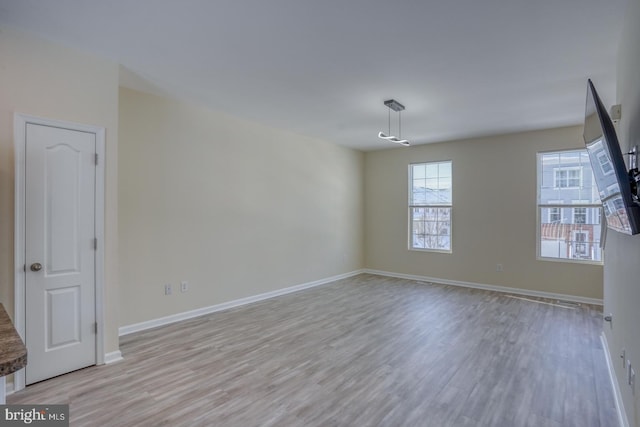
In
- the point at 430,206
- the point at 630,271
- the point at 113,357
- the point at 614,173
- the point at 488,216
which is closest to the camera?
the point at 614,173

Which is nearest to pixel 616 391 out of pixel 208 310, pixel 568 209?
pixel 568 209

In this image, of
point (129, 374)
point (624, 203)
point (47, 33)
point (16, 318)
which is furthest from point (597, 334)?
point (47, 33)

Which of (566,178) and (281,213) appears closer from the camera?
(566,178)

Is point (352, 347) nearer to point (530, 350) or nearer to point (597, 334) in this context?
point (530, 350)

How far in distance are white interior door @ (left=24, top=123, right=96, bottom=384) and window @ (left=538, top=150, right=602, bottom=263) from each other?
240 inches

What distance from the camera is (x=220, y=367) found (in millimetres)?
2873

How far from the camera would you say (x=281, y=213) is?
5488 millimetres

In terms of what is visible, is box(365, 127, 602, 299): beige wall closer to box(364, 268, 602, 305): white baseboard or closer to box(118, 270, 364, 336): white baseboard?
box(364, 268, 602, 305): white baseboard

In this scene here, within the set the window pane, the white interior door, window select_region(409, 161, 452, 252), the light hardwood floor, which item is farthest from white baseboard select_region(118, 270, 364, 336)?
the window pane

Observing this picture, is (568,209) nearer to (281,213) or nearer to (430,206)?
(430,206)

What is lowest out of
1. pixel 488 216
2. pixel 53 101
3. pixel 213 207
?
pixel 488 216

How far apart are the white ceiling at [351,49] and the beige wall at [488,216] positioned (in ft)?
4.18

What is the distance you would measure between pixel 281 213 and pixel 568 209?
4.54m

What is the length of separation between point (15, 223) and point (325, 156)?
15.5ft
